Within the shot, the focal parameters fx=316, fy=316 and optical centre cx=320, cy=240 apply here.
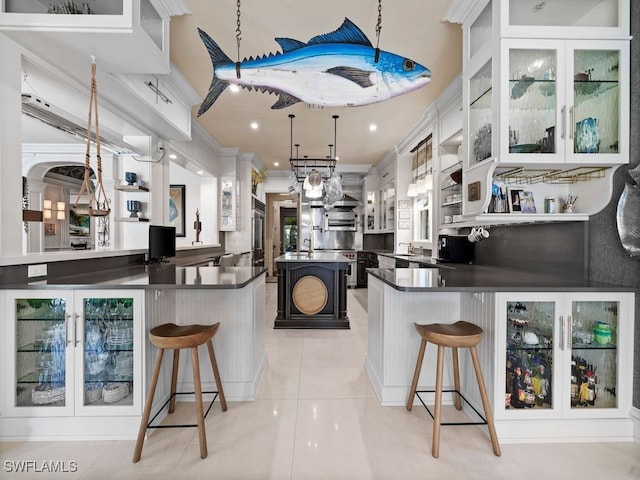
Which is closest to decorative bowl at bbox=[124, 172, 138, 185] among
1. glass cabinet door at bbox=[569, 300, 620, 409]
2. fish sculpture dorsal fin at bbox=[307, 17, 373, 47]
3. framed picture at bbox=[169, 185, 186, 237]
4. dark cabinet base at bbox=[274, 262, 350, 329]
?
dark cabinet base at bbox=[274, 262, 350, 329]

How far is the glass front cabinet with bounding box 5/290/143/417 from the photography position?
1.84 m

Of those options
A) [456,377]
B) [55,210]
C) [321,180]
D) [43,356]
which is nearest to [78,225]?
[55,210]

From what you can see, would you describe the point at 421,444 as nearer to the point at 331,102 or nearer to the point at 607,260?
the point at 607,260

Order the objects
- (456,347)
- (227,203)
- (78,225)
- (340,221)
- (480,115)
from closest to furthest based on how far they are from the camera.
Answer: (456,347) < (480,115) < (78,225) < (227,203) < (340,221)

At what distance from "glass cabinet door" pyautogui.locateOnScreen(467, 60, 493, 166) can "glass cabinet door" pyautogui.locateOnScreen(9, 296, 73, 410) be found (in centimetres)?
283

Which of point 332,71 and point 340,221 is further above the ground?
point 332,71

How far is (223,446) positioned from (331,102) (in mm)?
2066

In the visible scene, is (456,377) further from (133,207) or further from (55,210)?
(55,210)

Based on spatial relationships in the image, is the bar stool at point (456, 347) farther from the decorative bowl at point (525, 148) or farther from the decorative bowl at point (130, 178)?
the decorative bowl at point (130, 178)

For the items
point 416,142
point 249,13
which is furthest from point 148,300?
point 416,142

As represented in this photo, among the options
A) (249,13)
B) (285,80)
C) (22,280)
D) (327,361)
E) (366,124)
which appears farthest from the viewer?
(366,124)

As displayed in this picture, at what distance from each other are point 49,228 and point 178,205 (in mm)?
2143

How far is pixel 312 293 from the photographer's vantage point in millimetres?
4133

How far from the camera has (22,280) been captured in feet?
6.30
